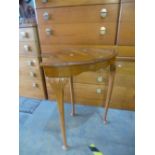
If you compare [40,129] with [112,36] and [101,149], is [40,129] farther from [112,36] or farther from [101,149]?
[112,36]

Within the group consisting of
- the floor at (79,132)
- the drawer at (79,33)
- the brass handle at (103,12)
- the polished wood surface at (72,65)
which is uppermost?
the brass handle at (103,12)

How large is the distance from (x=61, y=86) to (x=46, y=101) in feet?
3.02

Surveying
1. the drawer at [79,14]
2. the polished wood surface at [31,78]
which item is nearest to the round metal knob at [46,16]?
the drawer at [79,14]

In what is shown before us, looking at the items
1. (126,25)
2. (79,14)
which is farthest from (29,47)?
→ (126,25)

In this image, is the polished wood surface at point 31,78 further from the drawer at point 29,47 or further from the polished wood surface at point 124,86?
the polished wood surface at point 124,86

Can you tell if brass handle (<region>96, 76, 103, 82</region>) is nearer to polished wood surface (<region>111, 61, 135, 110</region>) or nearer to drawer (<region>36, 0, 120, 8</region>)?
polished wood surface (<region>111, 61, 135, 110</region>)

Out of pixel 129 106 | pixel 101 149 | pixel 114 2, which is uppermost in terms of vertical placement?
pixel 114 2

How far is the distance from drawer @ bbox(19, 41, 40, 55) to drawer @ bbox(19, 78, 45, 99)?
351 mm

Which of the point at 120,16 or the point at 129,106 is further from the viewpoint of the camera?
the point at 129,106

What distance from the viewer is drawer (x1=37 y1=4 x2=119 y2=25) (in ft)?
4.14

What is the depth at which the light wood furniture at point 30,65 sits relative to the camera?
155cm

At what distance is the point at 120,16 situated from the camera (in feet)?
4.14
